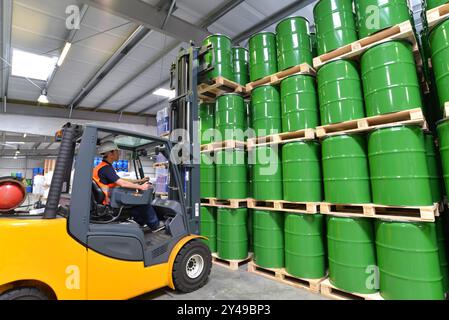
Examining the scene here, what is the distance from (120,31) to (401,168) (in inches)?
245

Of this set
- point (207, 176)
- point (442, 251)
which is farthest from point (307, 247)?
point (207, 176)

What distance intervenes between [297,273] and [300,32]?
11.7 ft

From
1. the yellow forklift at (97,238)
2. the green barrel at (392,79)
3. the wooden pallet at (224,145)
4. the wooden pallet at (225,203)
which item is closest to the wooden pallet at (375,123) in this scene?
the green barrel at (392,79)

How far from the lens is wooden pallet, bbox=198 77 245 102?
4.37m

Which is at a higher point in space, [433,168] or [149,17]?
[149,17]

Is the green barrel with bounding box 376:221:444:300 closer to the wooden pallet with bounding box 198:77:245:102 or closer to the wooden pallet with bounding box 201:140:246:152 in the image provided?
the wooden pallet with bounding box 201:140:246:152

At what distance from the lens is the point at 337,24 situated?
131 inches

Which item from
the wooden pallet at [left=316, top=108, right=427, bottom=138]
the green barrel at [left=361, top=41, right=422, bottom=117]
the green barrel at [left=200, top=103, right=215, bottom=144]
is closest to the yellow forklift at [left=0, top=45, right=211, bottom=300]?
the green barrel at [left=200, top=103, right=215, bottom=144]

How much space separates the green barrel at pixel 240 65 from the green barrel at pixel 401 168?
270cm

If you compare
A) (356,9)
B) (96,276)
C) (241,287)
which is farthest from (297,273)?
(356,9)

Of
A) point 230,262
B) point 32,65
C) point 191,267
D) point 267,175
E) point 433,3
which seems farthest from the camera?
point 32,65

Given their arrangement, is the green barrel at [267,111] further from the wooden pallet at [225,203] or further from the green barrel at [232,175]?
the wooden pallet at [225,203]

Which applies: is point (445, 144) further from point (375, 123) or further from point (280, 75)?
point (280, 75)

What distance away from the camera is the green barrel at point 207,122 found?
4691 mm
